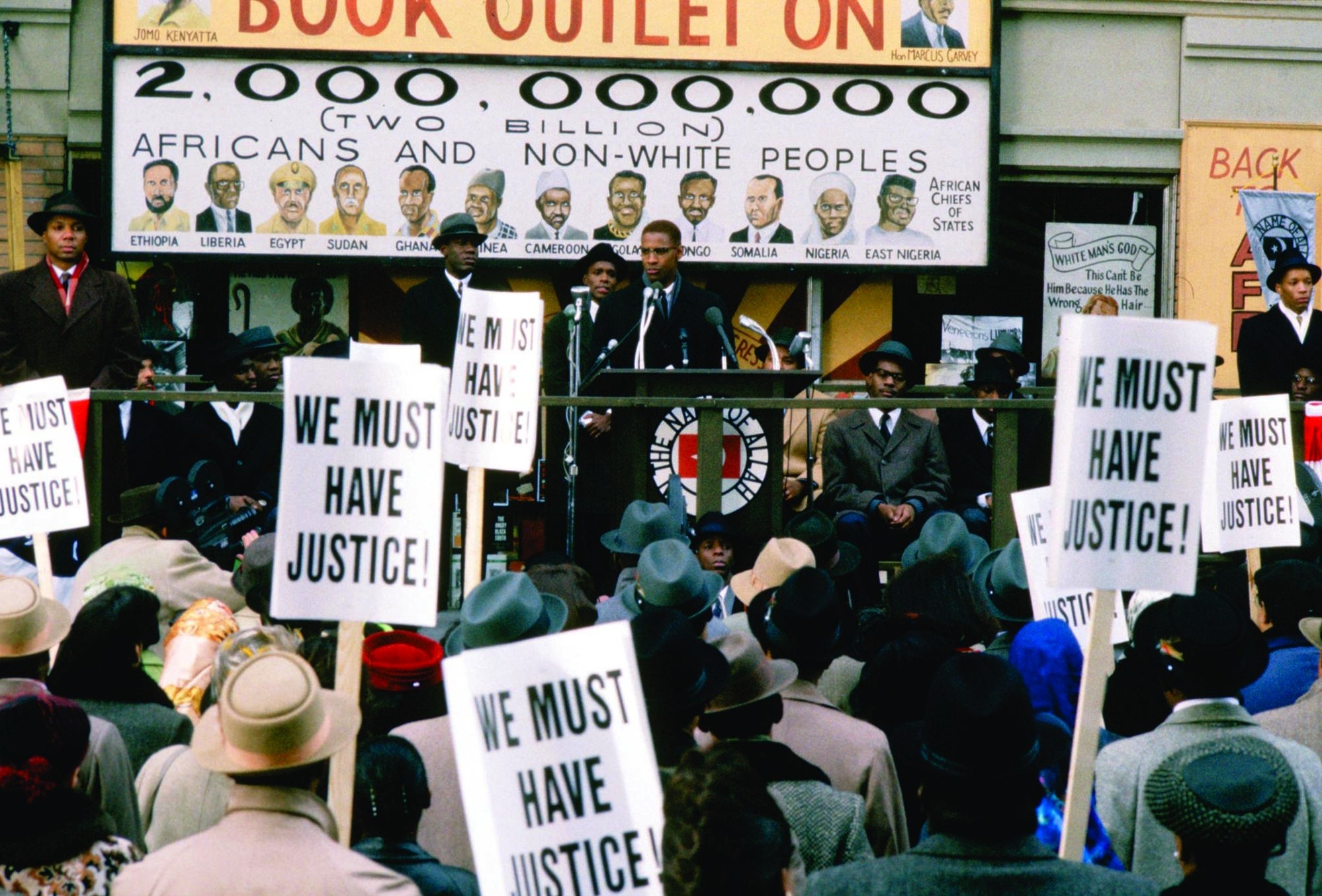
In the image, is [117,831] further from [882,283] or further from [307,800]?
[882,283]

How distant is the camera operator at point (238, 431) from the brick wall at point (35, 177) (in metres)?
4.04

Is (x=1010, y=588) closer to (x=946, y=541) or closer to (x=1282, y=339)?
(x=946, y=541)

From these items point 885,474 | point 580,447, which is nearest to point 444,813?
point 580,447

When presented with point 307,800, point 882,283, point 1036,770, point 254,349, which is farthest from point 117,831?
point 882,283

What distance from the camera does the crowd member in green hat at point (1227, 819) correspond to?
3.42 meters

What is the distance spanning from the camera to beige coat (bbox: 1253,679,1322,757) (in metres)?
5.07

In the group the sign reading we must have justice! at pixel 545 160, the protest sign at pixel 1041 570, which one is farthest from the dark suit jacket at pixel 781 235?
the protest sign at pixel 1041 570

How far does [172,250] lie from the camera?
42.8 ft

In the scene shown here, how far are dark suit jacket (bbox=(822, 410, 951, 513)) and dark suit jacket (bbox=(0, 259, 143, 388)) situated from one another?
3.98 m

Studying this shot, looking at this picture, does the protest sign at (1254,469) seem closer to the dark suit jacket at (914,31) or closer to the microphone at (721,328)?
the microphone at (721,328)

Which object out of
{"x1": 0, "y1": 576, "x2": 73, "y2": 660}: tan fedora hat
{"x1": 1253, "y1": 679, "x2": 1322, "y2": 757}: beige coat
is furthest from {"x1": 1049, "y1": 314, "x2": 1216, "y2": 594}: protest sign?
{"x1": 0, "y1": 576, "x2": 73, "y2": 660}: tan fedora hat

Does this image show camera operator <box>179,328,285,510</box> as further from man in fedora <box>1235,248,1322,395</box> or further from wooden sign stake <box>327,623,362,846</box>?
man in fedora <box>1235,248,1322,395</box>

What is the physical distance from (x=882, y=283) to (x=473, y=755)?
10.6m

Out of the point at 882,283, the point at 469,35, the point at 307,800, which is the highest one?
the point at 469,35
